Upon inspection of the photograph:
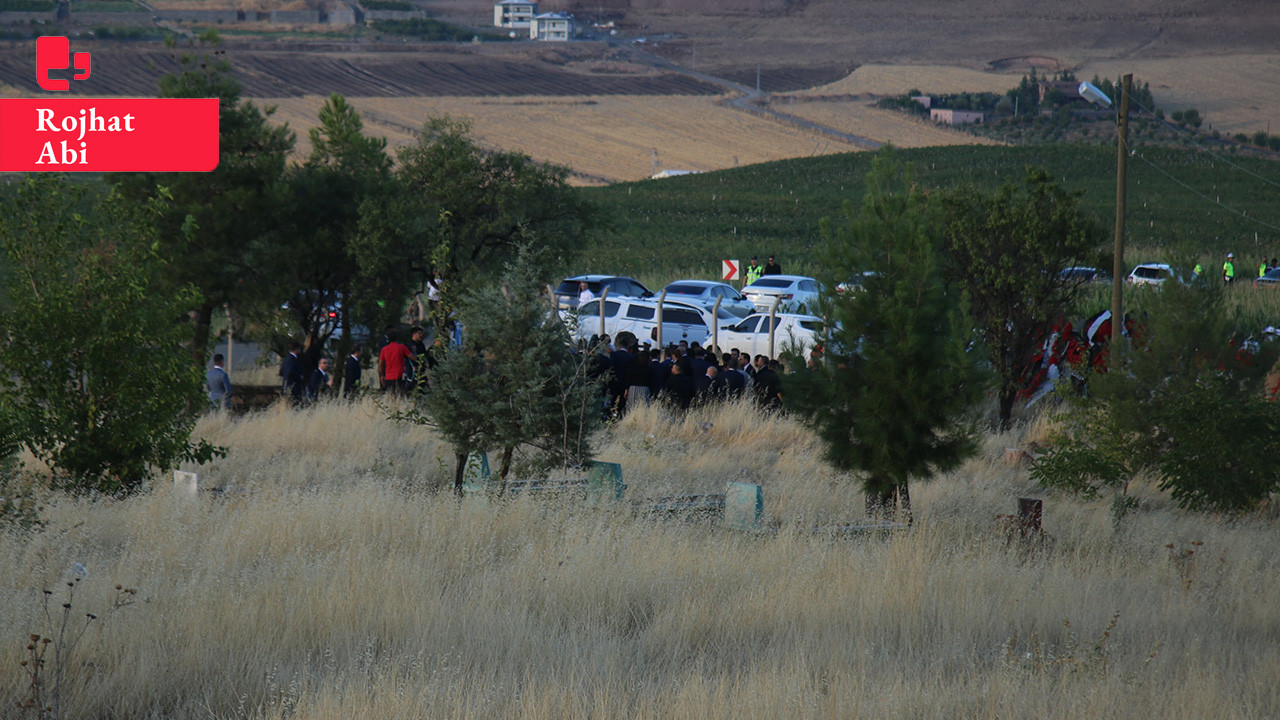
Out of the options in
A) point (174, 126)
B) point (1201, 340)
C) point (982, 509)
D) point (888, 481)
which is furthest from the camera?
point (174, 126)

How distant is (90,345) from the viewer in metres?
9.01

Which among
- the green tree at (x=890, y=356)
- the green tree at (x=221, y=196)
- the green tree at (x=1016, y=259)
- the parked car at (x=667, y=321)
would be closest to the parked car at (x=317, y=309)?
the green tree at (x=221, y=196)

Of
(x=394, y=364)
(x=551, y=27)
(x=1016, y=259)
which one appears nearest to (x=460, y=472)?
(x=394, y=364)

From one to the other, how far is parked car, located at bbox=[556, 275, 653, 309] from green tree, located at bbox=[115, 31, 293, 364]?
13.2m

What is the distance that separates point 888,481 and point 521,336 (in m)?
3.63

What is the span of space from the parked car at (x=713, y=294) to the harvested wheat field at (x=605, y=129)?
59.5 meters

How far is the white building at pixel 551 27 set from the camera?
558 ft

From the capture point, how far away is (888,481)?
10.3 meters

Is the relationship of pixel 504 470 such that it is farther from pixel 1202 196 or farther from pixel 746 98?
pixel 746 98

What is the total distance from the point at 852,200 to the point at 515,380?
2315 inches

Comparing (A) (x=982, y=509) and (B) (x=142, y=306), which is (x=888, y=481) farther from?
(B) (x=142, y=306)

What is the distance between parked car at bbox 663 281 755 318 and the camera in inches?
1224

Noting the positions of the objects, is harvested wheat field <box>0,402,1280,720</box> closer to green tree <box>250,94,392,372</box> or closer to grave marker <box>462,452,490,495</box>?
grave marker <box>462,452,490,495</box>

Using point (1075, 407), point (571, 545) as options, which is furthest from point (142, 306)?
point (1075, 407)
